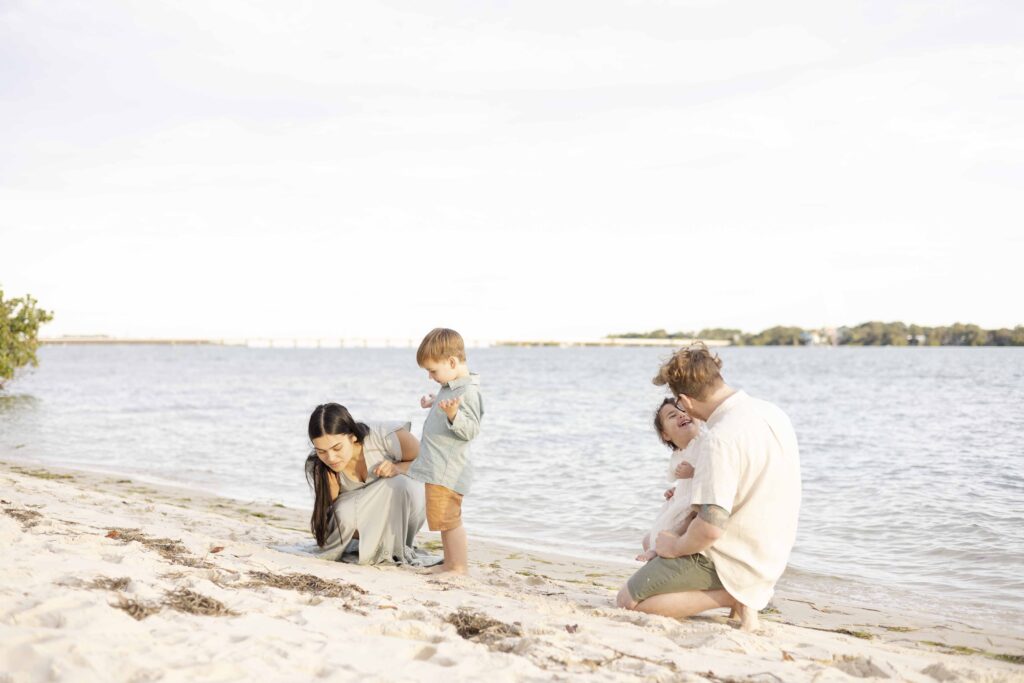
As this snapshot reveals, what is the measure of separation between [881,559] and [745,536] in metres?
3.68

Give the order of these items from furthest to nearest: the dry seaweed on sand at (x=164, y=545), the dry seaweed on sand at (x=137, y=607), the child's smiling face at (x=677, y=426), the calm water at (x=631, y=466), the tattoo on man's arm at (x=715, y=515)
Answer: the calm water at (x=631, y=466) < the child's smiling face at (x=677, y=426) < the dry seaweed on sand at (x=164, y=545) < the tattoo on man's arm at (x=715, y=515) < the dry seaweed on sand at (x=137, y=607)

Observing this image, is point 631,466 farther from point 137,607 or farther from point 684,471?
point 137,607

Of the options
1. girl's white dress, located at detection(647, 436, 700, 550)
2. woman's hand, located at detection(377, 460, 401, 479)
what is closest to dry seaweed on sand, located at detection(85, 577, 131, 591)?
woman's hand, located at detection(377, 460, 401, 479)

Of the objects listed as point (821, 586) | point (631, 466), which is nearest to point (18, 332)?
point (631, 466)

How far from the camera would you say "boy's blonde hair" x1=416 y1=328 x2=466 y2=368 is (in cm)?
542

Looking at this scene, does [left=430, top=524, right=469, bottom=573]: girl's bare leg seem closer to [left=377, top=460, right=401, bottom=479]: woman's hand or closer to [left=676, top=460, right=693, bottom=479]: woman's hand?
[left=377, top=460, right=401, bottom=479]: woman's hand

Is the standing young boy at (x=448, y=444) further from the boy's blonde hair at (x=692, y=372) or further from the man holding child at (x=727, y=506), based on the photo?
the boy's blonde hair at (x=692, y=372)

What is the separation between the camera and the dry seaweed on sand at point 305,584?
14.0 feet

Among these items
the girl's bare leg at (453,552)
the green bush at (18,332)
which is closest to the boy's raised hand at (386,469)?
the girl's bare leg at (453,552)

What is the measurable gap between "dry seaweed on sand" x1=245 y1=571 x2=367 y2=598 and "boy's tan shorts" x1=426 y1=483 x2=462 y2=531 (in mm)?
1037

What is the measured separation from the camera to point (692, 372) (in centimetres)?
422

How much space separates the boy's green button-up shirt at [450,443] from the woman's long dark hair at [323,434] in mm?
498

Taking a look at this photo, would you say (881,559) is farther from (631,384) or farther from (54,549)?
(631,384)

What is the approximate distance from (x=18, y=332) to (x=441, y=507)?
893 inches
